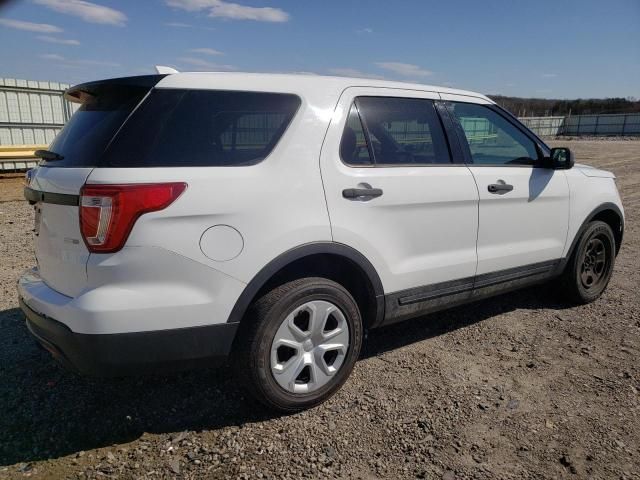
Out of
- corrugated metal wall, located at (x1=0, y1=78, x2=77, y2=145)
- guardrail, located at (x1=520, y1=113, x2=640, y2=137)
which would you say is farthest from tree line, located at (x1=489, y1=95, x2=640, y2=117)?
corrugated metal wall, located at (x1=0, y1=78, x2=77, y2=145)

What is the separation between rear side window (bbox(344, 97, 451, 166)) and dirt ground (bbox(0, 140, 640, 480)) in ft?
4.66

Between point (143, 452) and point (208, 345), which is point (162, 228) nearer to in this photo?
point (208, 345)

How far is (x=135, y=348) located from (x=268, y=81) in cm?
157

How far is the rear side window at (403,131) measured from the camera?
3.13m

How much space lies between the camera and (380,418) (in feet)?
9.37

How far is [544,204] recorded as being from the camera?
13.3 ft

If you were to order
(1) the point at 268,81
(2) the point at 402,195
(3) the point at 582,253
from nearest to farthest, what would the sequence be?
(1) the point at 268,81
(2) the point at 402,195
(3) the point at 582,253

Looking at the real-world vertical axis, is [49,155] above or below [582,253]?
above

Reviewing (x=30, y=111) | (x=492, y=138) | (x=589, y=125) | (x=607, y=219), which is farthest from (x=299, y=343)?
(x=589, y=125)

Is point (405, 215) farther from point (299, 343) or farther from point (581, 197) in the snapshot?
point (581, 197)

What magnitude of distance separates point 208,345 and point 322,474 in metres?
0.83

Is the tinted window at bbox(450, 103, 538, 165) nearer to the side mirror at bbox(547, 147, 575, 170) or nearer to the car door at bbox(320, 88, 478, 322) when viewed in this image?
the side mirror at bbox(547, 147, 575, 170)

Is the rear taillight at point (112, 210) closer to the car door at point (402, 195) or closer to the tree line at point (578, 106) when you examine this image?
the car door at point (402, 195)

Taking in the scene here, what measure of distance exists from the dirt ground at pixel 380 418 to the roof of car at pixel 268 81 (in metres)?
1.78
